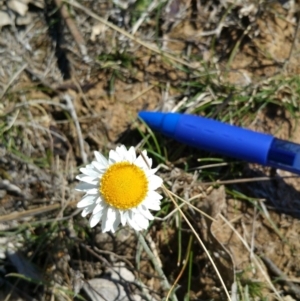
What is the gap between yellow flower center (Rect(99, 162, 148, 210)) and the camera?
5.72 feet

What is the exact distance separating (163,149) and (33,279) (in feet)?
2.05

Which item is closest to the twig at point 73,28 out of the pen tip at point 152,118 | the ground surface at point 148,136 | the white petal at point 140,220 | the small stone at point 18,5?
the ground surface at point 148,136

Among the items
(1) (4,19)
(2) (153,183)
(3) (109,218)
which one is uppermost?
(1) (4,19)

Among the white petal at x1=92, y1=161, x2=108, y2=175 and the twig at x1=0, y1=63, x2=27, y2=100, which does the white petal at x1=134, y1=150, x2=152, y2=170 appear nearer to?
the white petal at x1=92, y1=161, x2=108, y2=175

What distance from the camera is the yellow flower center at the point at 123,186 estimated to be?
5.72 feet

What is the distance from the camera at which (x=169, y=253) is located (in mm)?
2270

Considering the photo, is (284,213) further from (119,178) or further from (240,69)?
(119,178)

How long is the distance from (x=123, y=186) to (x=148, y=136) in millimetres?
578

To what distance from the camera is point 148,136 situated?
230 centimetres

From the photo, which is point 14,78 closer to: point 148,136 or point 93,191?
point 148,136

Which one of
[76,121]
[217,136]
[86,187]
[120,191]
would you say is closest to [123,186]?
[120,191]

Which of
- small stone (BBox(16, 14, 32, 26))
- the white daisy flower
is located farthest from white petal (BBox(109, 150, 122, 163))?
small stone (BBox(16, 14, 32, 26))

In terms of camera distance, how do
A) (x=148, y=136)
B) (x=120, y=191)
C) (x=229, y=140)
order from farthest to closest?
1. (x=148, y=136)
2. (x=229, y=140)
3. (x=120, y=191)

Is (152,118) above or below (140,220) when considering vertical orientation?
above
